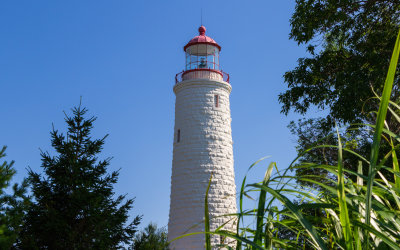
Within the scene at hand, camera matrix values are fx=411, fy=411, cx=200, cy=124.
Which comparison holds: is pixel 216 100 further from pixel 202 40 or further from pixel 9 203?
pixel 9 203

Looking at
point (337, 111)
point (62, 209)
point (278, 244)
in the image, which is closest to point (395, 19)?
point (337, 111)

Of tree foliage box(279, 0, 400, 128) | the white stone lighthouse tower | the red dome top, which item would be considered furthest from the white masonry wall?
tree foliage box(279, 0, 400, 128)

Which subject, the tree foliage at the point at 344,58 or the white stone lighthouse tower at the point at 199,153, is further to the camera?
the white stone lighthouse tower at the point at 199,153

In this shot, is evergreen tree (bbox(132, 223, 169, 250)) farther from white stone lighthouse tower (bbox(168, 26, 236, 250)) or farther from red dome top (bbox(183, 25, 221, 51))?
red dome top (bbox(183, 25, 221, 51))

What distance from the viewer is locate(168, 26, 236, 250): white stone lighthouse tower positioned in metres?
14.8

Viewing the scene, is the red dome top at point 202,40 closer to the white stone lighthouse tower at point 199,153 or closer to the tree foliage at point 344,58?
the white stone lighthouse tower at point 199,153

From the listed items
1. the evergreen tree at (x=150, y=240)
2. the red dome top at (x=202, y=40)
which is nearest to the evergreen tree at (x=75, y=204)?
the evergreen tree at (x=150, y=240)

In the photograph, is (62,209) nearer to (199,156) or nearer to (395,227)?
(199,156)

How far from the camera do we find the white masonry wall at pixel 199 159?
48.6 feet

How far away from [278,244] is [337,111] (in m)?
8.46

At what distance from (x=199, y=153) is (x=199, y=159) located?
246 mm

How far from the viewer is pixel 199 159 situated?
15.4m

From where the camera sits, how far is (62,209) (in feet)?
32.3

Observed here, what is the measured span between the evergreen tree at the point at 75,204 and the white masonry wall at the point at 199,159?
14.0ft
